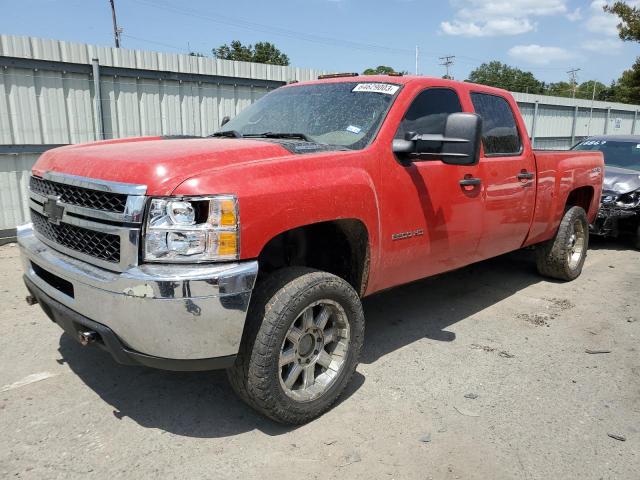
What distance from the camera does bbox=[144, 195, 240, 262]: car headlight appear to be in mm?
2449

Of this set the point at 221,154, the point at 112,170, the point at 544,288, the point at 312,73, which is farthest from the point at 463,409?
the point at 312,73

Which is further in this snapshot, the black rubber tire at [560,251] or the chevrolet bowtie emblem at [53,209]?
the black rubber tire at [560,251]

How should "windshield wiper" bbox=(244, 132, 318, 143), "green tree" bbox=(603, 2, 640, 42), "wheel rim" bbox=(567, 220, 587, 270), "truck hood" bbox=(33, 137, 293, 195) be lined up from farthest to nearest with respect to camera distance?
"green tree" bbox=(603, 2, 640, 42), "wheel rim" bbox=(567, 220, 587, 270), "windshield wiper" bbox=(244, 132, 318, 143), "truck hood" bbox=(33, 137, 293, 195)

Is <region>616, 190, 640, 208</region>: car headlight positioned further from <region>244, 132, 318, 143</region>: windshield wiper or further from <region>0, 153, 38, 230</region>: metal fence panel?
<region>0, 153, 38, 230</region>: metal fence panel

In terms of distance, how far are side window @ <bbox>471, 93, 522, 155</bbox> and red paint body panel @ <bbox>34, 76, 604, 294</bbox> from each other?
0.28 ft

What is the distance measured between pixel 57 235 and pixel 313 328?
156cm

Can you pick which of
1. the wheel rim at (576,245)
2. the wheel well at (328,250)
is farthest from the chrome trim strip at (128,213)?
the wheel rim at (576,245)

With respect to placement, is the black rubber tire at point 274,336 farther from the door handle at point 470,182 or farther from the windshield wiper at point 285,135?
the door handle at point 470,182

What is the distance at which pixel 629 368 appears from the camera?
387 centimetres

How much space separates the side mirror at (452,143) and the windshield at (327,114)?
265mm

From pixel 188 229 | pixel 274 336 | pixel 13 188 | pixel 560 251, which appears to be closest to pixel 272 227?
pixel 188 229

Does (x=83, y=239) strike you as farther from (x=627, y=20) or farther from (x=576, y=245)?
(x=627, y=20)

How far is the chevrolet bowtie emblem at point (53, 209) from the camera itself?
2.91m

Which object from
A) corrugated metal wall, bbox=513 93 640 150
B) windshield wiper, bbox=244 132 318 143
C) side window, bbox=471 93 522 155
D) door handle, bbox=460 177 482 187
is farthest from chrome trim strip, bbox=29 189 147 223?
corrugated metal wall, bbox=513 93 640 150
